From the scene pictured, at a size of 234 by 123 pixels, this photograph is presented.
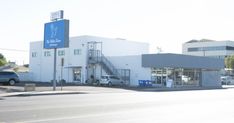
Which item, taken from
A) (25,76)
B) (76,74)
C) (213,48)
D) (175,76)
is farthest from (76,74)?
(213,48)

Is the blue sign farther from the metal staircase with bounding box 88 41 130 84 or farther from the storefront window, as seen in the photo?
the storefront window

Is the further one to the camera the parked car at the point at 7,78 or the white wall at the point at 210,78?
the white wall at the point at 210,78

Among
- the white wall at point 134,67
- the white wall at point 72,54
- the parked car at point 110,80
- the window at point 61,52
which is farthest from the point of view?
the window at point 61,52

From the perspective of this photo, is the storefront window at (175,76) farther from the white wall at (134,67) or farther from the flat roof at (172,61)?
the flat roof at (172,61)

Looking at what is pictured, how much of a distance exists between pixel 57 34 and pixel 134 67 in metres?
17.4

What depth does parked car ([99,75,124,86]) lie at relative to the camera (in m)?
53.0

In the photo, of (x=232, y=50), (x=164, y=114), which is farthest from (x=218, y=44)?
(x=164, y=114)

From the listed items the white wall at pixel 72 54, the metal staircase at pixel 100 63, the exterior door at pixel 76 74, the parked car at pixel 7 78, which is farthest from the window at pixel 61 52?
the parked car at pixel 7 78

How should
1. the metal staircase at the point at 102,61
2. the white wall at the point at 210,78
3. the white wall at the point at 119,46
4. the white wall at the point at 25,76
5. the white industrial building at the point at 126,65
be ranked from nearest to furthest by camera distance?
the white industrial building at the point at 126,65 → the metal staircase at the point at 102,61 → the white wall at the point at 210,78 → the white wall at the point at 119,46 → the white wall at the point at 25,76

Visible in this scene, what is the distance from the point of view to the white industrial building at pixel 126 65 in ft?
179

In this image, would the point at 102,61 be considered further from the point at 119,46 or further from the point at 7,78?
the point at 7,78

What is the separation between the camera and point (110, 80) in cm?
5303

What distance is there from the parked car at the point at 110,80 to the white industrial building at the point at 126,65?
2.40m

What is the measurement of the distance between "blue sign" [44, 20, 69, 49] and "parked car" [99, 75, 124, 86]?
41.8 feet
